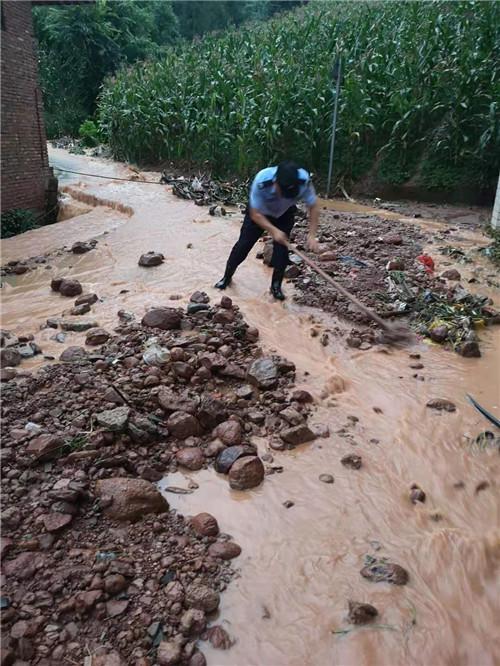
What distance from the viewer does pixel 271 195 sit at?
13.5ft

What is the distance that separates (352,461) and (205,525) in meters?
0.91

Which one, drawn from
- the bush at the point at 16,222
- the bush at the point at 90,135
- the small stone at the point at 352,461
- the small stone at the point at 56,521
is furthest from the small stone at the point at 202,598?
the bush at the point at 90,135

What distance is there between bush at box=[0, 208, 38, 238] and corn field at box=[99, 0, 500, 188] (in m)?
4.28

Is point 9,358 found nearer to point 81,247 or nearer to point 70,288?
point 70,288

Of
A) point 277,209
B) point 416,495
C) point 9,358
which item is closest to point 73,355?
point 9,358

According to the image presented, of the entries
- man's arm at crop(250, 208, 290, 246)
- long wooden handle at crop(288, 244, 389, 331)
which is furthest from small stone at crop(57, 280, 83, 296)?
long wooden handle at crop(288, 244, 389, 331)

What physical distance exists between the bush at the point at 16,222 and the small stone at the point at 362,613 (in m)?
7.78

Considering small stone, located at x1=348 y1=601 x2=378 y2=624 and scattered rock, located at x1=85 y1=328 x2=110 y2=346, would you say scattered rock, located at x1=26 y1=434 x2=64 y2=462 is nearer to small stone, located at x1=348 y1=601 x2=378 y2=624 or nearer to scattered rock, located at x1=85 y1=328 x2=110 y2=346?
scattered rock, located at x1=85 y1=328 x2=110 y2=346

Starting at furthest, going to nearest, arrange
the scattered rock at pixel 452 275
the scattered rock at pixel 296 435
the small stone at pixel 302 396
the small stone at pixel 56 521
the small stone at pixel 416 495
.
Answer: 1. the scattered rock at pixel 452 275
2. the small stone at pixel 302 396
3. the scattered rock at pixel 296 435
4. the small stone at pixel 416 495
5. the small stone at pixel 56 521

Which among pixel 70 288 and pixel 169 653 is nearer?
pixel 169 653

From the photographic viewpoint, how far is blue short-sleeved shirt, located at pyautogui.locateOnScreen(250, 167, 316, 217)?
13.0ft

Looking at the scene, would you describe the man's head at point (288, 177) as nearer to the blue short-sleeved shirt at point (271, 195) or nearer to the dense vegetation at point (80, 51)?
the blue short-sleeved shirt at point (271, 195)

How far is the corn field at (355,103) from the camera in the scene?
28.6 feet

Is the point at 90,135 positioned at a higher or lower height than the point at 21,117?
lower
